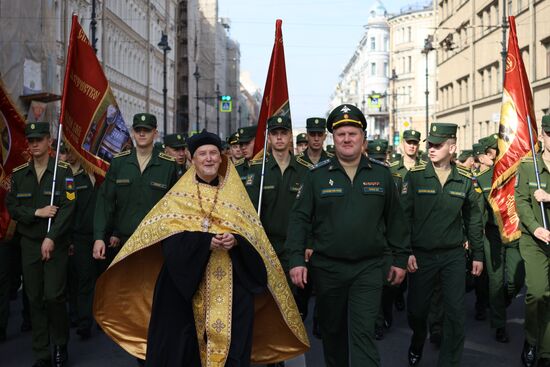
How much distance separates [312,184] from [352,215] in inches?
15.8

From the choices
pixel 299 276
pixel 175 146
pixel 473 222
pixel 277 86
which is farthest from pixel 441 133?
pixel 175 146

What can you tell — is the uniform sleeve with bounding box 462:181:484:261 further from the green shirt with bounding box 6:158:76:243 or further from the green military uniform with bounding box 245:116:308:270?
the green shirt with bounding box 6:158:76:243

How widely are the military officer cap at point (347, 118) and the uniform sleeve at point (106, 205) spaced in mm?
2694

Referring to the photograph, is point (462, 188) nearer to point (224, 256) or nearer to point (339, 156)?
point (339, 156)

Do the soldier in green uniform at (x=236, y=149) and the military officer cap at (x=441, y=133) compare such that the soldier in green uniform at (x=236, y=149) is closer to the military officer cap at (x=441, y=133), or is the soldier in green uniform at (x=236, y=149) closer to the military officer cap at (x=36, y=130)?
the military officer cap at (x=36, y=130)

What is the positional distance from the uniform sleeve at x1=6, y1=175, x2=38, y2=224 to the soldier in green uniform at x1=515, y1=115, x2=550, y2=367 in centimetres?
450

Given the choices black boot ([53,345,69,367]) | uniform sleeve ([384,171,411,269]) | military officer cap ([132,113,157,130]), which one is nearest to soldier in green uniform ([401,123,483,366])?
uniform sleeve ([384,171,411,269])

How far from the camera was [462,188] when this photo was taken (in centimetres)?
722

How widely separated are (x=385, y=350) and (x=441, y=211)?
181 centimetres

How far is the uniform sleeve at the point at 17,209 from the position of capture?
7430mm

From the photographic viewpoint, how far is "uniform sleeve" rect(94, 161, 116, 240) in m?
7.58

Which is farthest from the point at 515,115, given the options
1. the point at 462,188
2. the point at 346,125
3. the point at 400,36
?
the point at 400,36

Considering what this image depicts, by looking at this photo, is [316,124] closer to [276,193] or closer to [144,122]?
[276,193]

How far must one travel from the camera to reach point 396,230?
5969 millimetres
